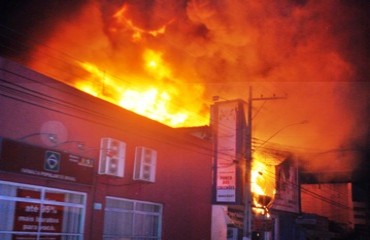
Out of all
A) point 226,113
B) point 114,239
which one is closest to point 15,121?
point 114,239

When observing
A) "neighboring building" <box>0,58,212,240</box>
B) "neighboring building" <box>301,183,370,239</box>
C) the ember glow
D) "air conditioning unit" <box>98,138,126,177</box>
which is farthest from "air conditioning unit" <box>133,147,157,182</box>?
"neighboring building" <box>301,183,370,239</box>

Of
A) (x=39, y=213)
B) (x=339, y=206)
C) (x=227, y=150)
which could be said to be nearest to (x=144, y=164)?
(x=39, y=213)

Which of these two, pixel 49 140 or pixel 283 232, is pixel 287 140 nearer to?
pixel 283 232

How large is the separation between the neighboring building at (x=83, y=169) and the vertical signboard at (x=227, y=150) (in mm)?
2220

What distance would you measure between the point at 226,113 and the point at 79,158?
10.6 metres

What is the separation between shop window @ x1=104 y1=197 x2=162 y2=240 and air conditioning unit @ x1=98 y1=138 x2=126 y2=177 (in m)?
1.06

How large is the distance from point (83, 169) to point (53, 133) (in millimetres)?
1548

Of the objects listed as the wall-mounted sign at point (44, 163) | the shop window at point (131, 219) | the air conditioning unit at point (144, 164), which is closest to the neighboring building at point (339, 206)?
the shop window at point (131, 219)

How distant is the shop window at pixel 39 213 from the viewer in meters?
12.3

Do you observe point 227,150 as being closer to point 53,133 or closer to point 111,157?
point 111,157

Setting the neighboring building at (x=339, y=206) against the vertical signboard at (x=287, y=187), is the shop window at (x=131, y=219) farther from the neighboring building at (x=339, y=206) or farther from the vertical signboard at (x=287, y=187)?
the neighboring building at (x=339, y=206)

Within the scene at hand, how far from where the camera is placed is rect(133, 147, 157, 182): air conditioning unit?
16.8 metres

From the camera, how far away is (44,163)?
1328cm

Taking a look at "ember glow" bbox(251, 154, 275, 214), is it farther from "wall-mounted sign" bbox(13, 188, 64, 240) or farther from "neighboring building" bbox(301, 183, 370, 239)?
"neighboring building" bbox(301, 183, 370, 239)
